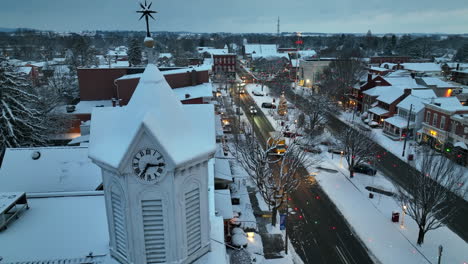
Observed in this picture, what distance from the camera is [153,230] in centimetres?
1000

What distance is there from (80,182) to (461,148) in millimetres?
38662

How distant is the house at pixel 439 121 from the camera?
132ft

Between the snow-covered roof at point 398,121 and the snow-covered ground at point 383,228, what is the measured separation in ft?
51.4

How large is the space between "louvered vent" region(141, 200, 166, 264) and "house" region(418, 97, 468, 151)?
131 ft

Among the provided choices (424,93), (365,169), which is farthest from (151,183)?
(424,93)

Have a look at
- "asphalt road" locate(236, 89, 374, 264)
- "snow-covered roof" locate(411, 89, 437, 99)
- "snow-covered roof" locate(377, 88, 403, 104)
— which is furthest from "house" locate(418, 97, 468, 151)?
"asphalt road" locate(236, 89, 374, 264)

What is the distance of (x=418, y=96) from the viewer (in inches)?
1930

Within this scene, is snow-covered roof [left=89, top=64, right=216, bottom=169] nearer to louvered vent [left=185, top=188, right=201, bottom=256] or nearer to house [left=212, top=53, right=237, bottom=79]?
louvered vent [left=185, top=188, right=201, bottom=256]

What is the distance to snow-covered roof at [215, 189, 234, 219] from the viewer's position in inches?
913

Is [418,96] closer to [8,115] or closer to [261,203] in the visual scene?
[261,203]

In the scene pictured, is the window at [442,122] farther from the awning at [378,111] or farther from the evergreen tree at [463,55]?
the evergreen tree at [463,55]

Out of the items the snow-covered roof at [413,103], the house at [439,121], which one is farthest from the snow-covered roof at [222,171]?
the snow-covered roof at [413,103]

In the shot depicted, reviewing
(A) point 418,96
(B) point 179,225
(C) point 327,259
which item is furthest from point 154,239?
(A) point 418,96

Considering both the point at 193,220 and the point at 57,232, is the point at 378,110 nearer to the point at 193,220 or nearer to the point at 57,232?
the point at 193,220
